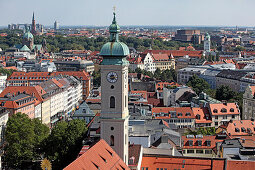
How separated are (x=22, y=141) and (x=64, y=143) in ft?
29.5

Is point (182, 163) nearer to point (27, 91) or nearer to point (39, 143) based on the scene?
point (39, 143)

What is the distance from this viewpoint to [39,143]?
72.1 metres

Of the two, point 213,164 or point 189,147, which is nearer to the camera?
point 213,164

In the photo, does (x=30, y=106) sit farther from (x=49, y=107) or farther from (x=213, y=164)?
(x=213, y=164)

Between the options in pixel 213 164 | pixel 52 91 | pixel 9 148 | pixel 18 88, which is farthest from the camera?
pixel 52 91

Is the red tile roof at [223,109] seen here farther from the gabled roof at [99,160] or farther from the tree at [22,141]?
the gabled roof at [99,160]

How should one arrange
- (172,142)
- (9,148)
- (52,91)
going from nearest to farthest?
(172,142) → (9,148) → (52,91)

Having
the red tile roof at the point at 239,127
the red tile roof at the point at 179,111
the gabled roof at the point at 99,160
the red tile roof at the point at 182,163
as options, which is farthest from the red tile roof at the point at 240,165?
the red tile roof at the point at 179,111

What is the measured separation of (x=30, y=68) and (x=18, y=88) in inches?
3227

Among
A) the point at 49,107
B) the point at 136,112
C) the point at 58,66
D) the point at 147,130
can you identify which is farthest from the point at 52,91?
the point at 58,66

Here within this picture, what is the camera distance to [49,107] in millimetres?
112438

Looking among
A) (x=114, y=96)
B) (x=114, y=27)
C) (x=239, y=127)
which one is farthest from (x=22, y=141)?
(x=239, y=127)

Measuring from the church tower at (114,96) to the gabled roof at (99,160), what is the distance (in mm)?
2418

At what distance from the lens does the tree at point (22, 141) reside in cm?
7112
